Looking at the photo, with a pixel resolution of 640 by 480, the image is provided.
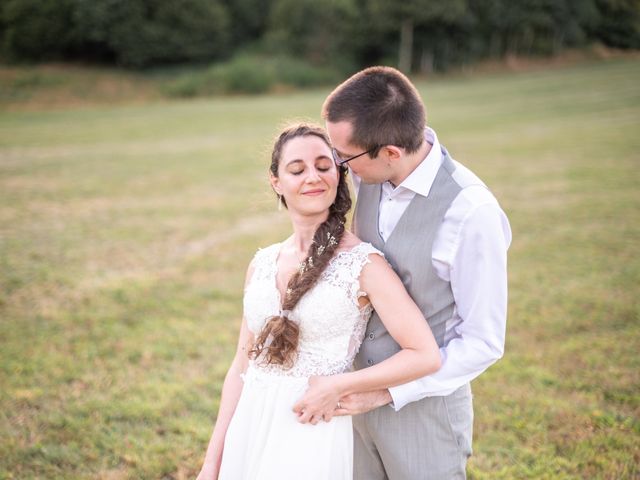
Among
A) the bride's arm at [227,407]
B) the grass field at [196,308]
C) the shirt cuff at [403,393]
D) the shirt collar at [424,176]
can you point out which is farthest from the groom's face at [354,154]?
the grass field at [196,308]

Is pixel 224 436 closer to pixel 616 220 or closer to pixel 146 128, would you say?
pixel 616 220

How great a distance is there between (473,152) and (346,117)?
46.5ft

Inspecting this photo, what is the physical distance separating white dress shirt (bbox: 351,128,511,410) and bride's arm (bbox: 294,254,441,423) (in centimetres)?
7

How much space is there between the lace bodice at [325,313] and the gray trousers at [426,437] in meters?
0.31

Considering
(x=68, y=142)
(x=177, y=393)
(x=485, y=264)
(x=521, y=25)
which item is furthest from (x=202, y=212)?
(x=521, y=25)

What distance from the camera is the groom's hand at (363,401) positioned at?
2.03 metres

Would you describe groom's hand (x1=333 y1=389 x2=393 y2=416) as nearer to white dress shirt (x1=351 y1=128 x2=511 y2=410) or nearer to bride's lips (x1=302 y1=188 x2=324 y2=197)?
white dress shirt (x1=351 y1=128 x2=511 y2=410)

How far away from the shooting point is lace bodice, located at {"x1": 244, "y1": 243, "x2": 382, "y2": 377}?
6.95 feet

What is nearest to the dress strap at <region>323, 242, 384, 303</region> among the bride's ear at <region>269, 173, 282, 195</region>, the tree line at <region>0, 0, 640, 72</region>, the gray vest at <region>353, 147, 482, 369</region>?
the gray vest at <region>353, 147, 482, 369</region>

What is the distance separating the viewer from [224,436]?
239cm

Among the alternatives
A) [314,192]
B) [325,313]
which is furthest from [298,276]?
[314,192]

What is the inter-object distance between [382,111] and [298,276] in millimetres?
766

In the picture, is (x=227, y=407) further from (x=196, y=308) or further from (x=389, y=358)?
(x=196, y=308)

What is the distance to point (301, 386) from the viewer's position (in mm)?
2209
